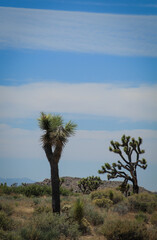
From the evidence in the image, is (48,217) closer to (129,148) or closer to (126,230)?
(126,230)

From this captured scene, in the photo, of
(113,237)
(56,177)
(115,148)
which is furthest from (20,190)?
(113,237)

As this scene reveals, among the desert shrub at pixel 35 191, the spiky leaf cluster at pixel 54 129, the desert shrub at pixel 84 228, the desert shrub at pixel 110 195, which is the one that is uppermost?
the spiky leaf cluster at pixel 54 129

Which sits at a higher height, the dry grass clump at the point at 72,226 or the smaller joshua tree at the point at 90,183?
the smaller joshua tree at the point at 90,183

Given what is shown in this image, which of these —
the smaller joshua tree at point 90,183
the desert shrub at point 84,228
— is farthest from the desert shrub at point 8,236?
the smaller joshua tree at point 90,183

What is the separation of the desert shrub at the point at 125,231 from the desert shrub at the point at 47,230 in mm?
1430

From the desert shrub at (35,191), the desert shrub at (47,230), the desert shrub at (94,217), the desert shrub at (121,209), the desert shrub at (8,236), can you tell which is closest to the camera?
the desert shrub at (8,236)

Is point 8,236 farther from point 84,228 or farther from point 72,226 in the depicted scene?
point 84,228

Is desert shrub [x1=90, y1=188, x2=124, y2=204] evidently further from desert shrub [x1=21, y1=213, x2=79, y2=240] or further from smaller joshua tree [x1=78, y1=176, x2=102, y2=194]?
smaller joshua tree [x1=78, y1=176, x2=102, y2=194]

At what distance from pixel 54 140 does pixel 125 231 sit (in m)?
6.99

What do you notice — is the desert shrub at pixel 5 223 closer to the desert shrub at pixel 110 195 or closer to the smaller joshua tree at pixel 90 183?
the desert shrub at pixel 110 195

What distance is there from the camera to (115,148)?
1249 inches

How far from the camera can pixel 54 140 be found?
19.3 metres

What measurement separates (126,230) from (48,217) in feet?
11.8

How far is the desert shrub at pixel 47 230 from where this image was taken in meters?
13.2
